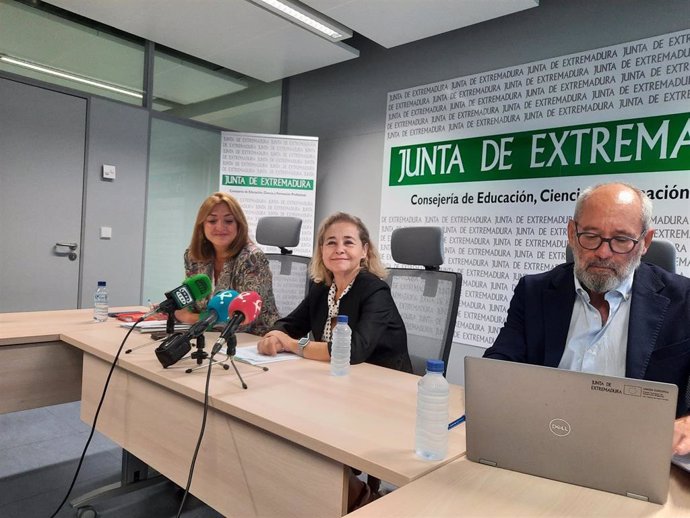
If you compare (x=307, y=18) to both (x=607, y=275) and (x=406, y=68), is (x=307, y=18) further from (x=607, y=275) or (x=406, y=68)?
(x=607, y=275)

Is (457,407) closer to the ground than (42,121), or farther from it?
closer to the ground

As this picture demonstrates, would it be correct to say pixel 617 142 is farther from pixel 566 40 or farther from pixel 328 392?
pixel 328 392

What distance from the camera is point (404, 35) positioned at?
364 cm

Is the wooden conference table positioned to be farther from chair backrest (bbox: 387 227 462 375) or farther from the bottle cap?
chair backrest (bbox: 387 227 462 375)

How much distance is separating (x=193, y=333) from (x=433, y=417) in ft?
2.51

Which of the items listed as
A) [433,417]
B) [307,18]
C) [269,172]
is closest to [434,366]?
[433,417]

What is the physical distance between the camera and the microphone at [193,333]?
140cm

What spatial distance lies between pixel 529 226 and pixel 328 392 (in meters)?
2.47

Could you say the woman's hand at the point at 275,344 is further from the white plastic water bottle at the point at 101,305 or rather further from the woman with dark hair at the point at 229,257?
the white plastic water bottle at the point at 101,305

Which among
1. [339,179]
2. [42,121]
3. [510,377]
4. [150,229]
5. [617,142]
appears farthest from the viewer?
[339,179]

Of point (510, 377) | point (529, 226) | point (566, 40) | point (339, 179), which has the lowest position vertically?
point (510, 377)

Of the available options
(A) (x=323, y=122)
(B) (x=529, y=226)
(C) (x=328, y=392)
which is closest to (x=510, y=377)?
(C) (x=328, y=392)

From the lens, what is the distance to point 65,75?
3709mm

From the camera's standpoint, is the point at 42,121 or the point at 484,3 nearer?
the point at 484,3
